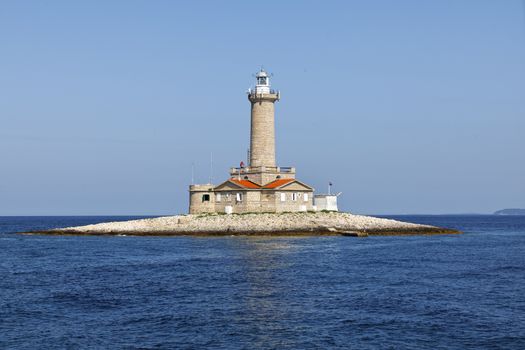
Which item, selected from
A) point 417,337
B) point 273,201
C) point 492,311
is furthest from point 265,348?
point 273,201

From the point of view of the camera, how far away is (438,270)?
44.8 meters

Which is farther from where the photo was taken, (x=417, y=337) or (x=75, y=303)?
(x=75, y=303)

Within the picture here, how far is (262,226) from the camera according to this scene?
76812 mm

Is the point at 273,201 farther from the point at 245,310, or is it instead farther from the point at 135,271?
the point at 245,310

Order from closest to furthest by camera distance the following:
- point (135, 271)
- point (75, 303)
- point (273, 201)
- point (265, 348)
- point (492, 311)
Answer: point (265, 348)
point (492, 311)
point (75, 303)
point (135, 271)
point (273, 201)

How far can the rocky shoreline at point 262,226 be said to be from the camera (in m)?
77.1

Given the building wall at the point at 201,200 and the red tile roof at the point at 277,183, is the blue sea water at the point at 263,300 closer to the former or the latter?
the red tile roof at the point at 277,183

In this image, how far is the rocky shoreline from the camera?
77062 mm

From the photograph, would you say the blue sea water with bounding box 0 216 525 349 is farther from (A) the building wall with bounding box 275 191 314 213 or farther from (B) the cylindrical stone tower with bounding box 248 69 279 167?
(B) the cylindrical stone tower with bounding box 248 69 279 167

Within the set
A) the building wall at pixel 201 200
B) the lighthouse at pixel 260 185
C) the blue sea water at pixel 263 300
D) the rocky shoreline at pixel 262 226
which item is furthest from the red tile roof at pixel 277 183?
the blue sea water at pixel 263 300

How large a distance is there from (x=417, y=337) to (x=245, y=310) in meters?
7.77

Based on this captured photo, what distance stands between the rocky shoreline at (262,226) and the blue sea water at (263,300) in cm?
1942

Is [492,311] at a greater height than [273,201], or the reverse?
[273,201]

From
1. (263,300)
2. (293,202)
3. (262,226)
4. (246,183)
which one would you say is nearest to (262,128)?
(246,183)
